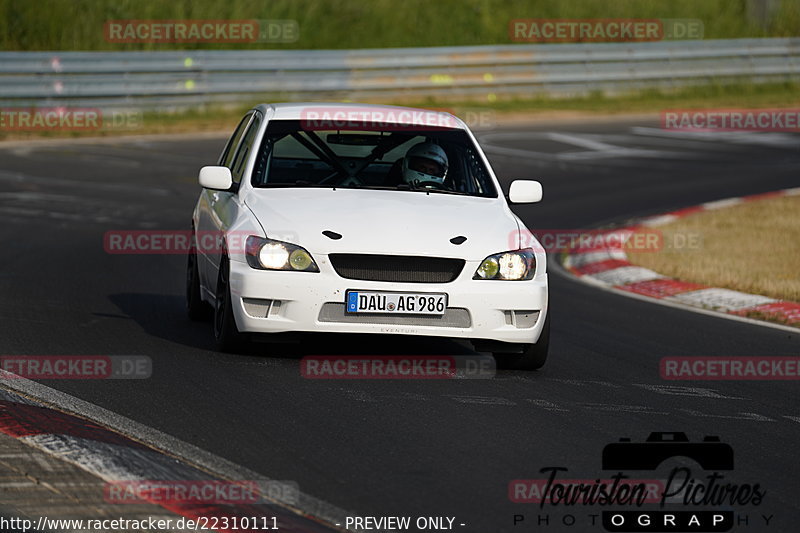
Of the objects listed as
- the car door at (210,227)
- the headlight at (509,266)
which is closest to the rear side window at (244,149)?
the car door at (210,227)

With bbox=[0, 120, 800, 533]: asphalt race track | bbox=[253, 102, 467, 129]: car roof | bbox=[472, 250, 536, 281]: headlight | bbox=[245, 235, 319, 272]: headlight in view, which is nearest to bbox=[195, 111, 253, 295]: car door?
bbox=[0, 120, 800, 533]: asphalt race track

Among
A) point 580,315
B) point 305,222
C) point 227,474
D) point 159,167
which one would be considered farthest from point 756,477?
point 159,167

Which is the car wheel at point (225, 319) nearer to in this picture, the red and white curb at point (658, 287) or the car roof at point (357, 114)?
the car roof at point (357, 114)

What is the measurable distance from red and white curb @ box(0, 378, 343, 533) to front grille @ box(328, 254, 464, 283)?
68.0 inches

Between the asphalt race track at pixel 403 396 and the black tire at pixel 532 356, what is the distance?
0.09 metres

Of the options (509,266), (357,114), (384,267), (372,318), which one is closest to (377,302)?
(372,318)

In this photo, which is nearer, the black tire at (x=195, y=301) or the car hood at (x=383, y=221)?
the car hood at (x=383, y=221)

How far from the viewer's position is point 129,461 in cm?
595

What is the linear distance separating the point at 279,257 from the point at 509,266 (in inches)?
51.7

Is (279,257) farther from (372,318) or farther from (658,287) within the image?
(658,287)

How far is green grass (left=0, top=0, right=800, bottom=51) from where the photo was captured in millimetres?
28828

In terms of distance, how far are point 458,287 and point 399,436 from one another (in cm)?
172

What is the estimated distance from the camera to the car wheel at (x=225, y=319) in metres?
8.32

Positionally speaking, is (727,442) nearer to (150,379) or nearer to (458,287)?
(458,287)
